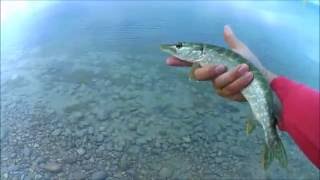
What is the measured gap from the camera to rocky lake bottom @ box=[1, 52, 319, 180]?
310 cm

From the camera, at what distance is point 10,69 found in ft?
13.7

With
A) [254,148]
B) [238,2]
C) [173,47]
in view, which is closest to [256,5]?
[238,2]

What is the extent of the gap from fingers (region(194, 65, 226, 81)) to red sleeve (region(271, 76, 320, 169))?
0.23 metres

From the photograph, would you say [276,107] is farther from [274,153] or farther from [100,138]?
[100,138]

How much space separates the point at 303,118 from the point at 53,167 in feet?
7.07

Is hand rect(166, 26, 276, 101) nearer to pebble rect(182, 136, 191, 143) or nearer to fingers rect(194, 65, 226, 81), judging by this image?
fingers rect(194, 65, 226, 81)

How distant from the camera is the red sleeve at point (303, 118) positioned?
1.17m

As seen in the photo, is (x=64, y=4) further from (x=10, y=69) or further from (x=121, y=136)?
(x=121, y=136)

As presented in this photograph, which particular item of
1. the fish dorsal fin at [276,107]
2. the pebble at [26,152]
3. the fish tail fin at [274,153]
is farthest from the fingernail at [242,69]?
the pebble at [26,152]

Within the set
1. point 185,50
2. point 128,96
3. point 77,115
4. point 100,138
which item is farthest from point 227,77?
point 128,96

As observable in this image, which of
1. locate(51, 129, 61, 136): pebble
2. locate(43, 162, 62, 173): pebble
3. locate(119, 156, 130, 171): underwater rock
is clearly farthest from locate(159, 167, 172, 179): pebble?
locate(51, 129, 61, 136): pebble

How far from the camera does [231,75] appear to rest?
1421mm

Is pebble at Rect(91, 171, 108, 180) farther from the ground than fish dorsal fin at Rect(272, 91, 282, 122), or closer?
closer

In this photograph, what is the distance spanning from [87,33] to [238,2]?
2.13 metres
